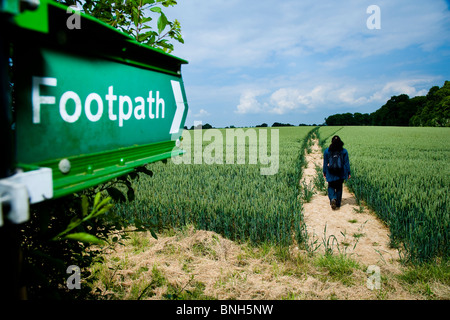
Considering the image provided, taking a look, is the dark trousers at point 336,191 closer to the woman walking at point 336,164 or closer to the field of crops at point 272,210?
the woman walking at point 336,164

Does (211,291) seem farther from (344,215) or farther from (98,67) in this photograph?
(344,215)

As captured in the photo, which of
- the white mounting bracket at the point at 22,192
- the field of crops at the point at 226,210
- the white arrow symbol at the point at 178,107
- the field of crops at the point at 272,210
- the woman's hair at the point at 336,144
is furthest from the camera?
the woman's hair at the point at 336,144

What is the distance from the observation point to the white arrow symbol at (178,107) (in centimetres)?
168

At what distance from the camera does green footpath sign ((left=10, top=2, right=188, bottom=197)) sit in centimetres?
78

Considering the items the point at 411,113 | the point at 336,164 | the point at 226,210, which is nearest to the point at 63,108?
the point at 226,210

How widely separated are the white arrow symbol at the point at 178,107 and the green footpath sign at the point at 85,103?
0.16 meters

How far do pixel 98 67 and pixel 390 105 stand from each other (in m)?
105

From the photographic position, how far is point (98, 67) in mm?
1058

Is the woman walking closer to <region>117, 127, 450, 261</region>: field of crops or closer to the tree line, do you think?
<region>117, 127, 450, 261</region>: field of crops

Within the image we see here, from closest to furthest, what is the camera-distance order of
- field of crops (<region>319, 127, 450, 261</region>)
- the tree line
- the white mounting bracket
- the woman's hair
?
the white mounting bracket
field of crops (<region>319, 127, 450, 261</region>)
the woman's hair
the tree line

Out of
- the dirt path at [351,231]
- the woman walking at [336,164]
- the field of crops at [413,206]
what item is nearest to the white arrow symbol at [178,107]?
the dirt path at [351,231]

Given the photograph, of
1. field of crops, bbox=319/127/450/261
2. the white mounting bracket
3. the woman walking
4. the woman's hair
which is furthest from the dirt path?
the white mounting bracket

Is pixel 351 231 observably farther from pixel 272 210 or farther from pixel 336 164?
pixel 272 210

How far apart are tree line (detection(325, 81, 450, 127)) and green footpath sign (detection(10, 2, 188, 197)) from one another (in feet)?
236
